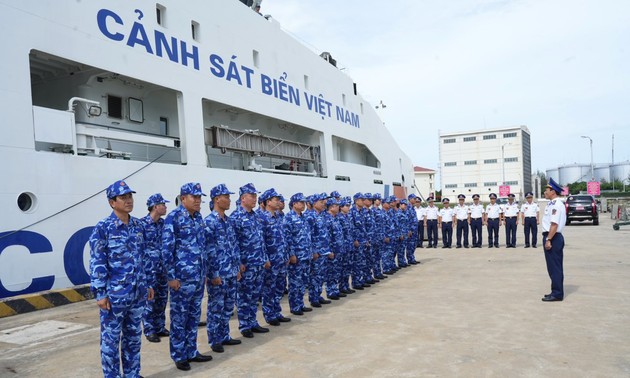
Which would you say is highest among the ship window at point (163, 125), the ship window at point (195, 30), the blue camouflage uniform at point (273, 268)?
the ship window at point (195, 30)

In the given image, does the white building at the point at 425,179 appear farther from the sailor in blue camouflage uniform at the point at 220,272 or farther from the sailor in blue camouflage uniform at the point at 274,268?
the sailor in blue camouflage uniform at the point at 220,272

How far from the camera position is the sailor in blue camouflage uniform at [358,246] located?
6.63 metres

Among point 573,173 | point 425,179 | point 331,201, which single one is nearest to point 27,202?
point 331,201

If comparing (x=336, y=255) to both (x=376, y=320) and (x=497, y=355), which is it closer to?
(x=376, y=320)

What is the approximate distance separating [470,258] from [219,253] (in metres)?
7.22

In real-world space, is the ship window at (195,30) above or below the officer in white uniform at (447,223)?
above

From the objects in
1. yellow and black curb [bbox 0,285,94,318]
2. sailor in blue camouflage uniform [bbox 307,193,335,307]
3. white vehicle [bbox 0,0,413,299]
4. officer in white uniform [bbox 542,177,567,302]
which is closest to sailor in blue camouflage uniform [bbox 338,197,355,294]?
sailor in blue camouflage uniform [bbox 307,193,335,307]

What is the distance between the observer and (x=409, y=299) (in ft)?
18.5

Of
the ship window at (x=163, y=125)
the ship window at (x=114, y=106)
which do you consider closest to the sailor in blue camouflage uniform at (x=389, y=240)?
the ship window at (x=163, y=125)

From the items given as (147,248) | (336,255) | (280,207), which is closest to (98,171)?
(147,248)

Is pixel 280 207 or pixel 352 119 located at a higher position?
pixel 352 119

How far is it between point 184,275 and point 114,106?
206 inches

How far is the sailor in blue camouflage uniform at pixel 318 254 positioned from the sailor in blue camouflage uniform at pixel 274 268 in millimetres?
717

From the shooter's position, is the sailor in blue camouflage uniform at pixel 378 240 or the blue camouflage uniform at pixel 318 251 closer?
the blue camouflage uniform at pixel 318 251
